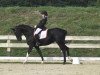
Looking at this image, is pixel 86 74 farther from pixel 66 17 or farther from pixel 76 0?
pixel 76 0

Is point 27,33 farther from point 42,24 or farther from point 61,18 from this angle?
point 61,18

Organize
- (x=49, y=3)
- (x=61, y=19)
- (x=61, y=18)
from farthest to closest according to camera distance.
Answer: (x=49, y=3) < (x=61, y=18) < (x=61, y=19)

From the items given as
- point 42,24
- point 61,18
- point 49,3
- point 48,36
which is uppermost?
point 42,24

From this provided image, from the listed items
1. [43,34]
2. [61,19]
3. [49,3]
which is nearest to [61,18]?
[61,19]

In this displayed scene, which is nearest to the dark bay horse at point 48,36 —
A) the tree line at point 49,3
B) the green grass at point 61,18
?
the green grass at point 61,18

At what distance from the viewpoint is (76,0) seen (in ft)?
110

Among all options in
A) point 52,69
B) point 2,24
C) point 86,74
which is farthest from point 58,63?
point 2,24

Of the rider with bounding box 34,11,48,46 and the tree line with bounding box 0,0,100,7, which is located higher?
the rider with bounding box 34,11,48,46

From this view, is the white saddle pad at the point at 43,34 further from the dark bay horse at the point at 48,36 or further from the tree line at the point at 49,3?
the tree line at the point at 49,3

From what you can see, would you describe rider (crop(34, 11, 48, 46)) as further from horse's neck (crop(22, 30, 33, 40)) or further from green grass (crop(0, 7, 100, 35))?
green grass (crop(0, 7, 100, 35))

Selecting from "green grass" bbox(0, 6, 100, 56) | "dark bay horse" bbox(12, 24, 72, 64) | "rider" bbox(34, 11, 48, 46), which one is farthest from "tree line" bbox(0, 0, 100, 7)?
"rider" bbox(34, 11, 48, 46)

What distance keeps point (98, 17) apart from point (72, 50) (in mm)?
6166

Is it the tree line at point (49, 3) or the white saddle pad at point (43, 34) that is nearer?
the white saddle pad at point (43, 34)

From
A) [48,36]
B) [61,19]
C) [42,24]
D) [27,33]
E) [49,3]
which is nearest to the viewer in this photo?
[42,24]
